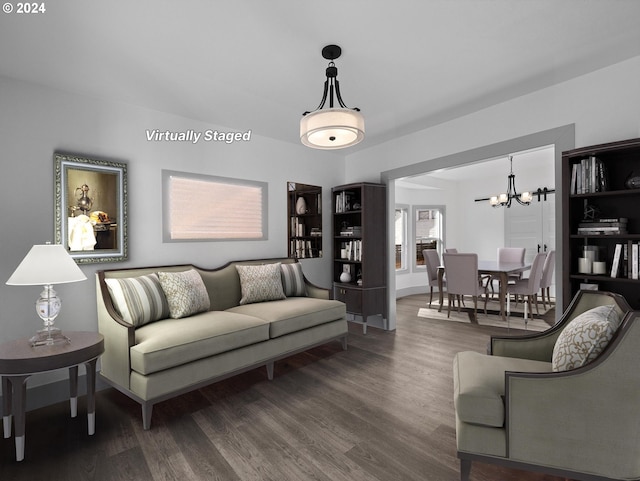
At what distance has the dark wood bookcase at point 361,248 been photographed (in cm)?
441

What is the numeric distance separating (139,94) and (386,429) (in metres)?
3.33

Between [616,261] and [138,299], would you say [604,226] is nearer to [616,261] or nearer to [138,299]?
[616,261]

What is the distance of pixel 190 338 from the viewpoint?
97.0 inches

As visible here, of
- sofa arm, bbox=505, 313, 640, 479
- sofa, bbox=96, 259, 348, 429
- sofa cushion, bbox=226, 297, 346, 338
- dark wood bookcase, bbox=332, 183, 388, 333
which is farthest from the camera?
dark wood bookcase, bbox=332, 183, 388, 333

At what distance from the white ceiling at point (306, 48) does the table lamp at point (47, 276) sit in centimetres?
137

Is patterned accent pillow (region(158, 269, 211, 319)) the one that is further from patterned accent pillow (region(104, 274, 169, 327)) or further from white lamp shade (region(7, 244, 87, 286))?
white lamp shade (region(7, 244, 87, 286))

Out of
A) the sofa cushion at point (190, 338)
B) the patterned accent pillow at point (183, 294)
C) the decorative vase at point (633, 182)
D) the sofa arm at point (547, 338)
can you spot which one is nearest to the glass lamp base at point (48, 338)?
the sofa cushion at point (190, 338)

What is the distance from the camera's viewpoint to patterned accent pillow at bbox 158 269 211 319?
9.60 feet

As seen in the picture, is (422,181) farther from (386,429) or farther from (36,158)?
(36,158)

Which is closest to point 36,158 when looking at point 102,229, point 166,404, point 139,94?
point 102,229

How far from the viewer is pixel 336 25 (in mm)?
2068

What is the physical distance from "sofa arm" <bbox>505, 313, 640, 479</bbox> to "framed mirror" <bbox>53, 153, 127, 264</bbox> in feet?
10.6

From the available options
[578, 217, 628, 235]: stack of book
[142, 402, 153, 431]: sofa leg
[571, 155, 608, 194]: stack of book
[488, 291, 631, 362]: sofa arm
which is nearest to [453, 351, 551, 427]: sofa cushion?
[488, 291, 631, 362]: sofa arm

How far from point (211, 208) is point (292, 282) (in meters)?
1.27
